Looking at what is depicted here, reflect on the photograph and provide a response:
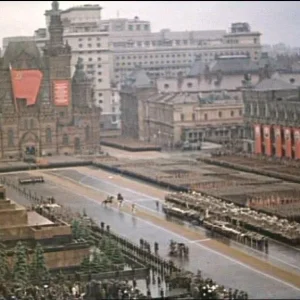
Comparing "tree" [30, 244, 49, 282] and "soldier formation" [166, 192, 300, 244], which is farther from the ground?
"tree" [30, 244, 49, 282]

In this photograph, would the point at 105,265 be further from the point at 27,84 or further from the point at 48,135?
the point at 27,84

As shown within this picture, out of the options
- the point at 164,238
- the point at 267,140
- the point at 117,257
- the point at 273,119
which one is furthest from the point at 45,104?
the point at 117,257

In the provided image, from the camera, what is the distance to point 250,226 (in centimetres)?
1557

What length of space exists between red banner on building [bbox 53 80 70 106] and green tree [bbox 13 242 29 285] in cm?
1726

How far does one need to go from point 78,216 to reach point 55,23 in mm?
14506

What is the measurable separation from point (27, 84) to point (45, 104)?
83 cm

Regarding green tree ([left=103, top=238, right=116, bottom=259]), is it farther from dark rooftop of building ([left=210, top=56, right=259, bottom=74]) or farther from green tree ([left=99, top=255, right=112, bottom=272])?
dark rooftop of building ([left=210, top=56, right=259, bottom=74])

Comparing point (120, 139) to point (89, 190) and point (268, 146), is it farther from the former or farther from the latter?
point (89, 190)

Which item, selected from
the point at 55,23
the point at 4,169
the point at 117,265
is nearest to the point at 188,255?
the point at 117,265

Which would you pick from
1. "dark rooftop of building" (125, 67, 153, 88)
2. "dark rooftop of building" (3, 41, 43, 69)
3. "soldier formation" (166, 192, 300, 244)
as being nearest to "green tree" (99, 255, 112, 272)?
"soldier formation" (166, 192, 300, 244)

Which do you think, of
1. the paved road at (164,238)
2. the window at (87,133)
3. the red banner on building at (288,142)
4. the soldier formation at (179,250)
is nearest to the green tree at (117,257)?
the paved road at (164,238)

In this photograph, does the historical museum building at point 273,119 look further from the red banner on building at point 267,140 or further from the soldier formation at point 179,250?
the soldier formation at point 179,250

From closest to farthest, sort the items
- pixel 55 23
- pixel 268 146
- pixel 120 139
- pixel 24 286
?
pixel 24 286
pixel 268 146
pixel 55 23
pixel 120 139

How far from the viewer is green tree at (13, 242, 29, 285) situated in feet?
37.5
